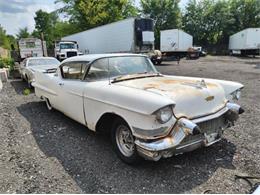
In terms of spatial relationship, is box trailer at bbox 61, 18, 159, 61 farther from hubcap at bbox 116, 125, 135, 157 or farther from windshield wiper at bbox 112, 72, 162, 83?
hubcap at bbox 116, 125, 135, 157

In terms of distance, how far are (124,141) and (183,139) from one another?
0.95m

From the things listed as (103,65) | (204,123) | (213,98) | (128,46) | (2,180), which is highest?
(128,46)

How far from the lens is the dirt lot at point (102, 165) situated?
2750 mm

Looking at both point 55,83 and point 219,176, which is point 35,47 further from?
point 219,176

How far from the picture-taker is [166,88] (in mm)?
3115

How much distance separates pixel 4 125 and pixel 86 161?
2729 mm

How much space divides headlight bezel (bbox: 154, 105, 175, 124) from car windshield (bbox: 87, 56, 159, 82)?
1.30 metres

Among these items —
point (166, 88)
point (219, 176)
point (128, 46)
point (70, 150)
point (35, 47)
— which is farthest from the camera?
point (35, 47)

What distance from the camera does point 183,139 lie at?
2699 mm

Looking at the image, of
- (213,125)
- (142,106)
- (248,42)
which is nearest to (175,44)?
(248,42)

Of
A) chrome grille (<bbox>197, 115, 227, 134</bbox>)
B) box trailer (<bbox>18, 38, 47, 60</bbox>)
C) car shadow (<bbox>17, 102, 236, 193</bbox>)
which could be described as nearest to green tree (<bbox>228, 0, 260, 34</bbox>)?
box trailer (<bbox>18, 38, 47, 60</bbox>)

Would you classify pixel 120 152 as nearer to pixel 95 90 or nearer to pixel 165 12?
pixel 95 90

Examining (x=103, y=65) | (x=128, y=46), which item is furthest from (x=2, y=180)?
(x=128, y=46)

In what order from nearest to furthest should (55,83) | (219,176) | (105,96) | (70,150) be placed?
(219,176) < (105,96) < (70,150) < (55,83)
